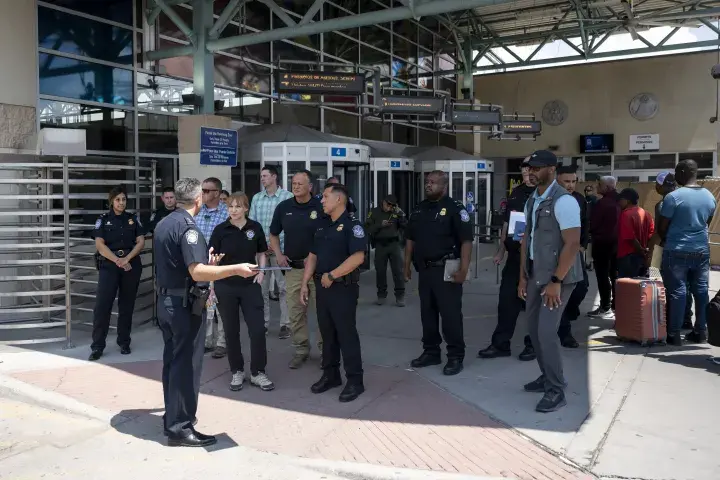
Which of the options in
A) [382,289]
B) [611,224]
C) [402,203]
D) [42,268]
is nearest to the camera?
[42,268]

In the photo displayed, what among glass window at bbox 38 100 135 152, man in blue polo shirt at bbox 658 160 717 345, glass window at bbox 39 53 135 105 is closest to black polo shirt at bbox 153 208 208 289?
man in blue polo shirt at bbox 658 160 717 345

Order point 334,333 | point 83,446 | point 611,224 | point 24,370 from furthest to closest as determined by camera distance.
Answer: point 611,224 → point 24,370 → point 334,333 → point 83,446

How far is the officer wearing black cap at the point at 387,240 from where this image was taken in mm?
9766

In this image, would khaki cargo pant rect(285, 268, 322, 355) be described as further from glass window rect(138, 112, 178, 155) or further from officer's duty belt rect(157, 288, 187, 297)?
glass window rect(138, 112, 178, 155)

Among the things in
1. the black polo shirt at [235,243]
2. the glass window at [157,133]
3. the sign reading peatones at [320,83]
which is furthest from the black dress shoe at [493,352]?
the glass window at [157,133]

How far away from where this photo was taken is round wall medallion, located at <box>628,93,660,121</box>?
23188mm

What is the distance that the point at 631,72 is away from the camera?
23.4 metres

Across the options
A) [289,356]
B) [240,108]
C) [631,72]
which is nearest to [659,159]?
[631,72]

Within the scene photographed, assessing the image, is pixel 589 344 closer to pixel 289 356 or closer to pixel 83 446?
pixel 289 356

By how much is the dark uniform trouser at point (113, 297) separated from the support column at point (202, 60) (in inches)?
146

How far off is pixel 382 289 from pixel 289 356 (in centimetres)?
321

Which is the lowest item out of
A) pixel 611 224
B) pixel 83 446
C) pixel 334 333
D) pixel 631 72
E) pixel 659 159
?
pixel 83 446

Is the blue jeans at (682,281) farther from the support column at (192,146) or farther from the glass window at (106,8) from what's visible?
the glass window at (106,8)

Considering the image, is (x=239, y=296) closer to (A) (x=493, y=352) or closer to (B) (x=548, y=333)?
(B) (x=548, y=333)
